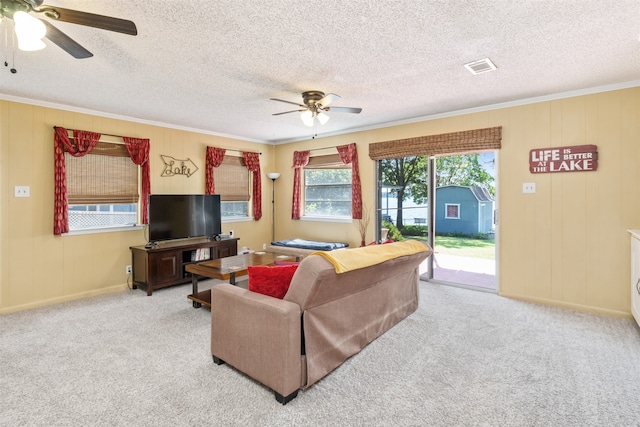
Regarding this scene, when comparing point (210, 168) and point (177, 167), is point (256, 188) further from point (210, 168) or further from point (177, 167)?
point (177, 167)

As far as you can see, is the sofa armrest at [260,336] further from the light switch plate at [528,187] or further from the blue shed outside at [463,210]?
the blue shed outside at [463,210]

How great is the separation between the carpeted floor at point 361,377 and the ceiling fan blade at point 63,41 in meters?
2.17

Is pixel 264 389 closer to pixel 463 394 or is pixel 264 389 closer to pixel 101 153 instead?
pixel 463 394

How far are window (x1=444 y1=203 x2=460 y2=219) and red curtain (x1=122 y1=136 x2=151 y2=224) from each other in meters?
4.84

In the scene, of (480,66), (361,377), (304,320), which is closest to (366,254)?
(304,320)

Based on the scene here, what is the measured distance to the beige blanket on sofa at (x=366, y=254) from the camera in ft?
6.96

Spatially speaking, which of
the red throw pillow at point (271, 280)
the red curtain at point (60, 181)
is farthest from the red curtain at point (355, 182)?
the red curtain at point (60, 181)

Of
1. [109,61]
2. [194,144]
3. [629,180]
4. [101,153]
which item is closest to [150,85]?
[109,61]

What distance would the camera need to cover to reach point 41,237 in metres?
3.93

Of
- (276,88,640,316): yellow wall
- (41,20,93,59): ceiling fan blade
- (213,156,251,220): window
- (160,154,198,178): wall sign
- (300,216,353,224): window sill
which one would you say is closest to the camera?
(41,20,93,59): ceiling fan blade

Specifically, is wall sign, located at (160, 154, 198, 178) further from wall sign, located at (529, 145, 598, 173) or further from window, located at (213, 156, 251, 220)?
wall sign, located at (529, 145, 598, 173)

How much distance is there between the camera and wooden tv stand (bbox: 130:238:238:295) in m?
4.32

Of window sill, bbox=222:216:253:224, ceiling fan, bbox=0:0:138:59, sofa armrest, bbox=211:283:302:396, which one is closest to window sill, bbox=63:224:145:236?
window sill, bbox=222:216:253:224

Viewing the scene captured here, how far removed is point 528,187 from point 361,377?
10.4 feet
